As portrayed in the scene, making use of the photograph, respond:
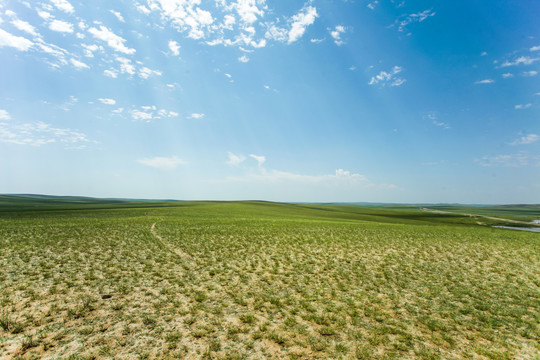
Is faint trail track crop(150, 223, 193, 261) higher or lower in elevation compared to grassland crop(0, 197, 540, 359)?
lower

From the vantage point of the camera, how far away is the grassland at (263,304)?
768 centimetres

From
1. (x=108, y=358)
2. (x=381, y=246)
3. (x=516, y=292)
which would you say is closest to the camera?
(x=108, y=358)

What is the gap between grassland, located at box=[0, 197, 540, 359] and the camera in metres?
7.68

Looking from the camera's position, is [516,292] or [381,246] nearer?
[516,292]

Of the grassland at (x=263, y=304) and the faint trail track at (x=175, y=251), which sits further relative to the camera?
the faint trail track at (x=175, y=251)

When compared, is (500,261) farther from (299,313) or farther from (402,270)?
(299,313)

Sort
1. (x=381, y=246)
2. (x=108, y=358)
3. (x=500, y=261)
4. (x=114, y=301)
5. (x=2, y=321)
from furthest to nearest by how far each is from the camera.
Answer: (x=381, y=246)
(x=500, y=261)
(x=114, y=301)
(x=2, y=321)
(x=108, y=358)

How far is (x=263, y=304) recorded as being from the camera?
10.9m

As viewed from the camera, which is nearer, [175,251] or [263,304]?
[263,304]

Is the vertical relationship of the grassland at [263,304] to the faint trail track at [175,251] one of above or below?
above

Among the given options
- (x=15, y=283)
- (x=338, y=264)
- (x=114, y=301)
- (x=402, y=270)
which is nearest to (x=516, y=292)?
(x=402, y=270)

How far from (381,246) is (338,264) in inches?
355

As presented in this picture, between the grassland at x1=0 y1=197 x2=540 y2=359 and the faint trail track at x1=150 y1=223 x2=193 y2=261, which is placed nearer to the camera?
the grassland at x1=0 y1=197 x2=540 y2=359

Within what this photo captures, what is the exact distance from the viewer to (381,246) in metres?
24.1
